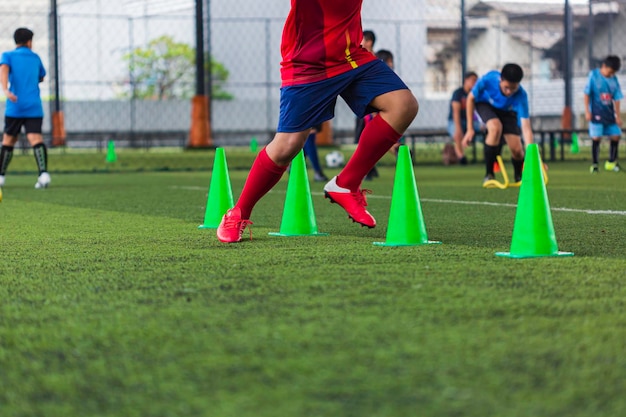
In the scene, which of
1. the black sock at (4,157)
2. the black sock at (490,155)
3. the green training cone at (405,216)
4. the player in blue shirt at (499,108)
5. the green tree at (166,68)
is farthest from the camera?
the green tree at (166,68)

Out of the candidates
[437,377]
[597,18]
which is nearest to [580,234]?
[437,377]

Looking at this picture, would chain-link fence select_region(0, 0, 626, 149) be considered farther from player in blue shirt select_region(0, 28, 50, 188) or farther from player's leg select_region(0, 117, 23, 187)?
player's leg select_region(0, 117, 23, 187)

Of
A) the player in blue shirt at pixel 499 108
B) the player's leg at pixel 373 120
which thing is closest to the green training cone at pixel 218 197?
the player's leg at pixel 373 120

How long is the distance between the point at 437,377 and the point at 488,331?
1.83 feet

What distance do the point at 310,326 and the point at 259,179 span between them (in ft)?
9.31

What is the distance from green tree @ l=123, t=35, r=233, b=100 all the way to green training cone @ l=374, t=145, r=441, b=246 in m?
35.8

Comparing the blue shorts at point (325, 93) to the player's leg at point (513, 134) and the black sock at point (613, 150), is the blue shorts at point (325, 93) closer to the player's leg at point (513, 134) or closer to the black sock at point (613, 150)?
the player's leg at point (513, 134)

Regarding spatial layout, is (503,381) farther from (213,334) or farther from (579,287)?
(579,287)

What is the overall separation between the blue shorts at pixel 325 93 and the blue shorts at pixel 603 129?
1093 centimetres

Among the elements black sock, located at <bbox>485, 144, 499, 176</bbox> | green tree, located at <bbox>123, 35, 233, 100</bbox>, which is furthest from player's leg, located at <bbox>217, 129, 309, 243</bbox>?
green tree, located at <bbox>123, 35, 233, 100</bbox>

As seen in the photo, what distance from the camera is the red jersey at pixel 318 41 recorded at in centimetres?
568

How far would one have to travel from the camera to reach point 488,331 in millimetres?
2951

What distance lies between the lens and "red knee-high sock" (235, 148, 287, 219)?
5836mm

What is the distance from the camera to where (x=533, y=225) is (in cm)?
480
